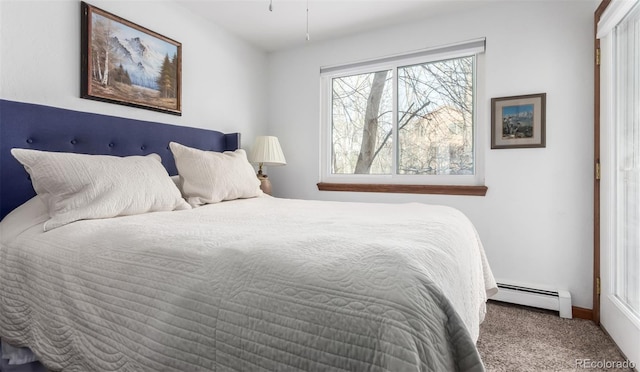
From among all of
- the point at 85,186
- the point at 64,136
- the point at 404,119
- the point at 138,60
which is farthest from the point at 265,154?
the point at 85,186

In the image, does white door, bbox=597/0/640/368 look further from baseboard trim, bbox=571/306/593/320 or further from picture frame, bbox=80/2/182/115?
picture frame, bbox=80/2/182/115

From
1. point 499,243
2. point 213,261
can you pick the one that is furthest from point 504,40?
point 213,261

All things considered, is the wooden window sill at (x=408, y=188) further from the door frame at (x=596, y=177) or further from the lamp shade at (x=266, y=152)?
the door frame at (x=596, y=177)

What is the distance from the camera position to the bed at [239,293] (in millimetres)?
592

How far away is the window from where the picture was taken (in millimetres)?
2701

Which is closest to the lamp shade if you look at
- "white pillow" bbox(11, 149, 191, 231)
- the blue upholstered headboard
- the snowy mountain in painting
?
the blue upholstered headboard

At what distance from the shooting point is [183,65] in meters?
2.63

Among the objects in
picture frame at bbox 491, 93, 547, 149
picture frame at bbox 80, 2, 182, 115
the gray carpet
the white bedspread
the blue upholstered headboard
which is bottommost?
the gray carpet

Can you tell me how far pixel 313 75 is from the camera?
3.32 m

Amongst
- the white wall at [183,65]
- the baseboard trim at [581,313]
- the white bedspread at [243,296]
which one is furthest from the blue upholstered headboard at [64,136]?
the baseboard trim at [581,313]

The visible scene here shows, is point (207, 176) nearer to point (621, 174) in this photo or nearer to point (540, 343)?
point (540, 343)

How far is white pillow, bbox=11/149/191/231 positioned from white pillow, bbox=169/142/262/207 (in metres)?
0.37

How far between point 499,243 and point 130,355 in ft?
8.26

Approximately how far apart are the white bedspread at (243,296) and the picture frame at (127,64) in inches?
45.6
